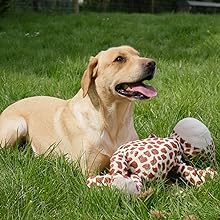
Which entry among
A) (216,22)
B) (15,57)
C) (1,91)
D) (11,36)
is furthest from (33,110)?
(216,22)

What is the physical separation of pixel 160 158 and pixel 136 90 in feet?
1.50

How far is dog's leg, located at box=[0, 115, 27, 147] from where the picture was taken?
129 inches

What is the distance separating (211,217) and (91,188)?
0.62 metres

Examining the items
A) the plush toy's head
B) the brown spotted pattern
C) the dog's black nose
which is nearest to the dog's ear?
the dog's black nose

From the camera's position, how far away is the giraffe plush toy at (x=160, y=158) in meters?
2.55

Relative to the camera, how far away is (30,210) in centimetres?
221

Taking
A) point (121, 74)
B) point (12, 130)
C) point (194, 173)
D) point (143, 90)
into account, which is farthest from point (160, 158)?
point (12, 130)

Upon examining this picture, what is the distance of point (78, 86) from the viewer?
4.56m

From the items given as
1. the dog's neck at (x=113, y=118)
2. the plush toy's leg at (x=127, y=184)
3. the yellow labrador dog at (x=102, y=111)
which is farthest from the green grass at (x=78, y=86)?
the dog's neck at (x=113, y=118)

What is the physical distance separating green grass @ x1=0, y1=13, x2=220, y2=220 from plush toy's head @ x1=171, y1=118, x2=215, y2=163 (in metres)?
0.20

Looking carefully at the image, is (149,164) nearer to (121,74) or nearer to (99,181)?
(99,181)

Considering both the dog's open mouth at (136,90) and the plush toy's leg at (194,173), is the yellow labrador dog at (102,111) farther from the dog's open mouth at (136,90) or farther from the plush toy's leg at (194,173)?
the plush toy's leg at (194,173)

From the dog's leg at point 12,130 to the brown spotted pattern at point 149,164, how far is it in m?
0.84

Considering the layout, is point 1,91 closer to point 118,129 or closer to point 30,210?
point 118,129
